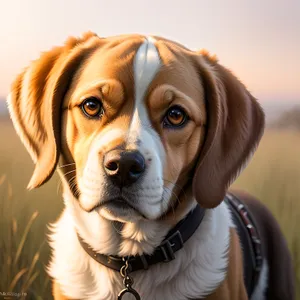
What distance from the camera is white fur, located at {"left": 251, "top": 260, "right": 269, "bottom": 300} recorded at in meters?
2.40

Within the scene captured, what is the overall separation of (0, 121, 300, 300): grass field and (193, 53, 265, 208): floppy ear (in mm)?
337

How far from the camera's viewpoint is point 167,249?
1954 millimetres

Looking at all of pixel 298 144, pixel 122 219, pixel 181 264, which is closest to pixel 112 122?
pixel 122 219

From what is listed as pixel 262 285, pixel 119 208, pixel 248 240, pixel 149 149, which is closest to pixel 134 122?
pixel 149 149

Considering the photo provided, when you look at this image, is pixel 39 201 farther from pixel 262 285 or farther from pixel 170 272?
pixel 262 285

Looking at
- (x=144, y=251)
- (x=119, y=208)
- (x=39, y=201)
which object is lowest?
(x=39, y=201)

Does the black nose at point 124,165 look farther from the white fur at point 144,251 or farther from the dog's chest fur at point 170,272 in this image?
the dog's chest fur at point 170,272

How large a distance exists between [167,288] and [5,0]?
1.50 metres

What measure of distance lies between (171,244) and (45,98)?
0.71 meters

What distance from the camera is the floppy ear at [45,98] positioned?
1951mm

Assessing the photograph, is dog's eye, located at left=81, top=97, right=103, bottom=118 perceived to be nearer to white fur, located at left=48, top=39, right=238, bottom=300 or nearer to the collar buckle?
white fur, located at left=48, top=39, right=238, bottom=300

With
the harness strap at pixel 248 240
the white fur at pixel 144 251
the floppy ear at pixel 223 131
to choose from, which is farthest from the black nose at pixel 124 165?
the harness strap at pixel 248 240

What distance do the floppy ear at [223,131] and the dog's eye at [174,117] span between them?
5.8 inches

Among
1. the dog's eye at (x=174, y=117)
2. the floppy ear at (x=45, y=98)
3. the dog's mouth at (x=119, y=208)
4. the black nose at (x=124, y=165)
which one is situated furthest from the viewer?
the floppy ear at (x=45, y=98)
